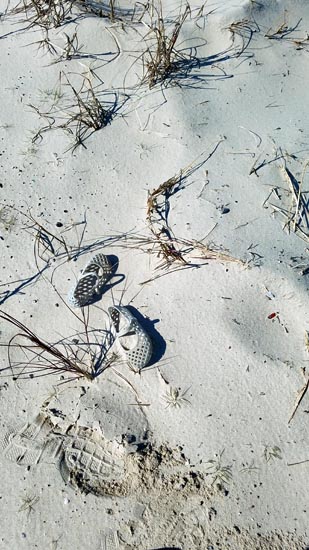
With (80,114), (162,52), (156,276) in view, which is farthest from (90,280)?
(162,52)

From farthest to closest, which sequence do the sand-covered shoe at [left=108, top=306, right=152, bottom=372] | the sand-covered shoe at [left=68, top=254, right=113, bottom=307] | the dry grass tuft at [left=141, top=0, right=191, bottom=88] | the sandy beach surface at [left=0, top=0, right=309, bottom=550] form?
the dry grass tuft at [left=141, top=0, right=191, bottom=88]
the sand-covered shoe at [left=68, top=254, right=113, bottom=307]
the sand-covered shoe at [left=108, top=306, right=152, bottom=372]
the sandy beach surface at [left=0, top=0, right=309, bottom=550]

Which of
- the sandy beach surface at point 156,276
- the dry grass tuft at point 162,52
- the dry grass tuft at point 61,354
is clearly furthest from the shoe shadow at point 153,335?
the dry grass tuft at point 162,52

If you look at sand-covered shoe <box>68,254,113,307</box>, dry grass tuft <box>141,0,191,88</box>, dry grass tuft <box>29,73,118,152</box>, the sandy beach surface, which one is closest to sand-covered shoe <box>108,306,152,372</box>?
the sandy beach surface

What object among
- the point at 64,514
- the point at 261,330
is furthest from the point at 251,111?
the point at 64,514

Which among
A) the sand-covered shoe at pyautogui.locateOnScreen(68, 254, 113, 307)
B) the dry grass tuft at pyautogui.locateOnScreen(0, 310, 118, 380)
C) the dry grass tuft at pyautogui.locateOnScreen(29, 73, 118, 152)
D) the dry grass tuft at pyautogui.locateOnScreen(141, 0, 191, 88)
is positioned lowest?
the dry grass tuft at pyautogui.locateOnScreen(0, 310, 118, 380)

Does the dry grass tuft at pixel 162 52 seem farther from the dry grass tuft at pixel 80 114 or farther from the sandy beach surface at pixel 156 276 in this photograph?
the dry grass tuft at pixel 80 114

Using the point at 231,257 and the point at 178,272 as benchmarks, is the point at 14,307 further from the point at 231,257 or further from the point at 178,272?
Answer: the point at 231,257

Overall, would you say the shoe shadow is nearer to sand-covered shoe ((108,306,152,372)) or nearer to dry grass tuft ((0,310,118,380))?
sand-covered shoe ((108,306,152,372))
